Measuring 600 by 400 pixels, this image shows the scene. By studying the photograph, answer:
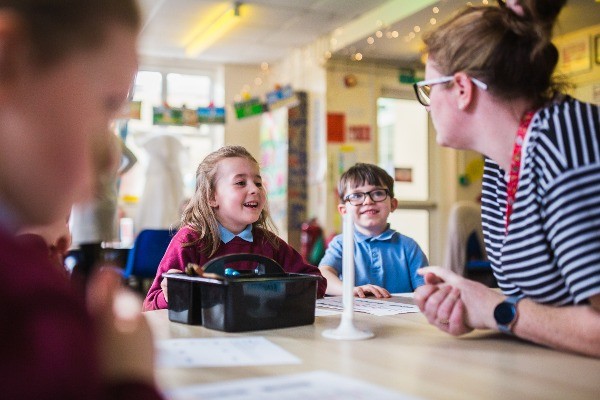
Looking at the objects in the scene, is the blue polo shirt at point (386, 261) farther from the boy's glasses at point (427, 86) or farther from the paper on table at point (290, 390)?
the paper on table at point (290, 390)

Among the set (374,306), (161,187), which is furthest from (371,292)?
(161,187)

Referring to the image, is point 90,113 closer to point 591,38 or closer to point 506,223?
point 506,223

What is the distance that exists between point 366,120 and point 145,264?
306cm

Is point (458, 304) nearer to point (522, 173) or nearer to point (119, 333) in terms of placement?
point (522, 173)

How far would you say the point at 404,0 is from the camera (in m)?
4.86

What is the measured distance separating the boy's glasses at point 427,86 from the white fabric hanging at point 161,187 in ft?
14.0

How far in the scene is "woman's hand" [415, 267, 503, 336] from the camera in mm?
1029

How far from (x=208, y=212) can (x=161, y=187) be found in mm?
3506

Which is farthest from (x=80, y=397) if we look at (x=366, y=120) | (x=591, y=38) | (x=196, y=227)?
(x=366, y=120)

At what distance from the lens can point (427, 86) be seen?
123cm

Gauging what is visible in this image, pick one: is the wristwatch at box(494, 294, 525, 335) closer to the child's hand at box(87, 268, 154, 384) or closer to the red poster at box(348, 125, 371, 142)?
the child's hand at box(87, 268, 154, 384)

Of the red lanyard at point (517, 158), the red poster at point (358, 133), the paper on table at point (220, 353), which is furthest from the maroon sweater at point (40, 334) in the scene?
the red poster at point (358, 133)

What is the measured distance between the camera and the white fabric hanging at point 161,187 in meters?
5.37

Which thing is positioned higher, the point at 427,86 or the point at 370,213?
the point at 427,86
